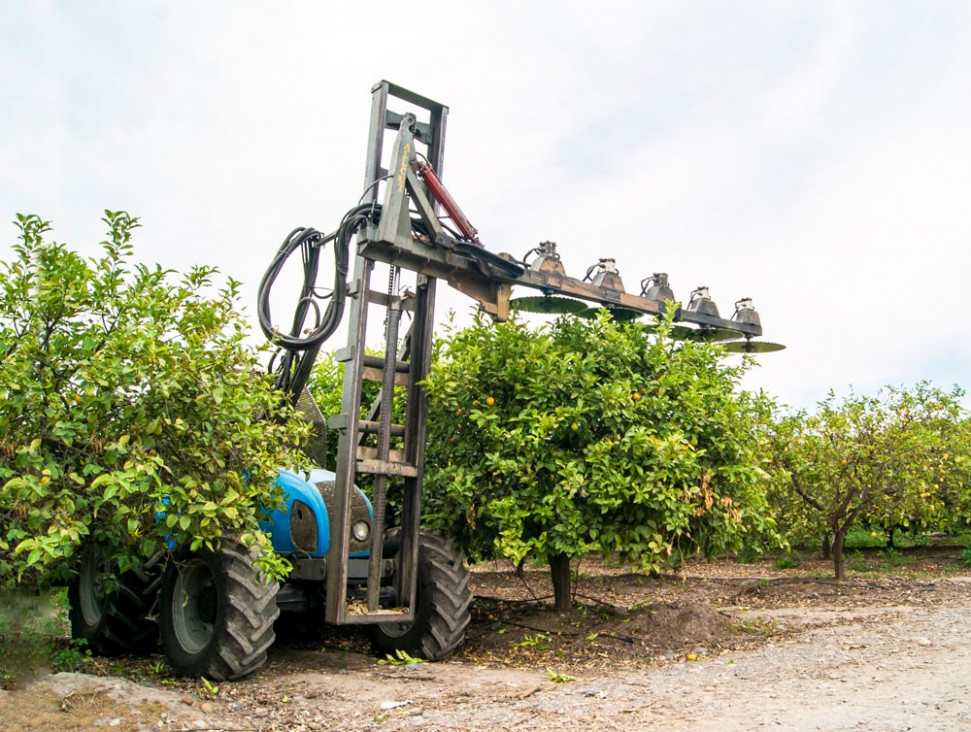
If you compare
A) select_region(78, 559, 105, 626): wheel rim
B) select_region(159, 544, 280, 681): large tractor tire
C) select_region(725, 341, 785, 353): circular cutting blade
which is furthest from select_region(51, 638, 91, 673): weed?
select_region(725, 341, 785, 353): circular cutting blade

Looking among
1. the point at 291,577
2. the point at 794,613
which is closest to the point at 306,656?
the point at 291,577

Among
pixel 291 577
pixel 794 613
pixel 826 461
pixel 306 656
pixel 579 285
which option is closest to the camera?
pixel 291 577

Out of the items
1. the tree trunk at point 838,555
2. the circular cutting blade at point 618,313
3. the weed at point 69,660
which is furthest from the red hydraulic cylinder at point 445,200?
the tree trunk at point 838,555

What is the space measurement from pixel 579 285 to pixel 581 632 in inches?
142

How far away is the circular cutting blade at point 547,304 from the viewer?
9.64 m

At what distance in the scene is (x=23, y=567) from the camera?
530cm

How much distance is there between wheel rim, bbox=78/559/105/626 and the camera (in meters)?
8.63

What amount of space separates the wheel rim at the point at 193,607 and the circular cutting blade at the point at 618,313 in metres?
4.80

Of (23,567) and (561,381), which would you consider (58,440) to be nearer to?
(23,567)

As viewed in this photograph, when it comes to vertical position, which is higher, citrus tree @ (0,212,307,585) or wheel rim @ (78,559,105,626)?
citrus tree @ (0,212,307,585)

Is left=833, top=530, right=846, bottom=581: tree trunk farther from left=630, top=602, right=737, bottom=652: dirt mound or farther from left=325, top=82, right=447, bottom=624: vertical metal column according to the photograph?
left=325, top=82, right=447, bottom=624: vertical metal column

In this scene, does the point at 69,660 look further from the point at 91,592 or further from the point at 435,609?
the point at 435,609

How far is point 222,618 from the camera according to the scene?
696 cm

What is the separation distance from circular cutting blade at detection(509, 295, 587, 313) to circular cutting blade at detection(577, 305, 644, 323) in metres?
0.11
